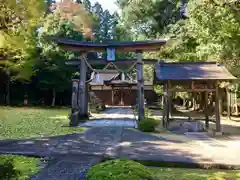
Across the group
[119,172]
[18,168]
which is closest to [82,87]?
[18,168]

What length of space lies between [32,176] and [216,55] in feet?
37.1

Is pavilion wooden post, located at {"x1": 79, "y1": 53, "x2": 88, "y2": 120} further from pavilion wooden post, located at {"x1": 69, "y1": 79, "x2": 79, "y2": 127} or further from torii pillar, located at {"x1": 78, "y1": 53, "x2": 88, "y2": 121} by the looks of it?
pavilion wooden post, located at {"x1": 69, "y1": 79, "x2": 79, "y2": 127}

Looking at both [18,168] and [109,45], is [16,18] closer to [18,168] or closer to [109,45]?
[18,168]

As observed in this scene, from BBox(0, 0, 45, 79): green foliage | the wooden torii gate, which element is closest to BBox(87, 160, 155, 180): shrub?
BBox(0, 0, 45, 79): green foliage

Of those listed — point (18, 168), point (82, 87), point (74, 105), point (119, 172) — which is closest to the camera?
point (119, 172)

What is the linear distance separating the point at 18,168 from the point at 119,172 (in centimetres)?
273

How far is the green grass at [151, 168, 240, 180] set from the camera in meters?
4.72

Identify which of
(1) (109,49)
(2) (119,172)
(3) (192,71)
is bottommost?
(2) (119,172)

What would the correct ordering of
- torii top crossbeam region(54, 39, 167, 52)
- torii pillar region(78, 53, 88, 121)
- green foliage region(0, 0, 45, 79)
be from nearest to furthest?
green foliage region(0, 0, 45, 79)
torii top crossbeam region(54, 39, 167, 52)
torii pillar region(78, 53, 88, 121)

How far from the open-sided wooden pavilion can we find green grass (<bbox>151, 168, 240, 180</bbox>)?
512 centimetres

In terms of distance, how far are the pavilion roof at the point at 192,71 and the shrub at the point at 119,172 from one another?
7.07 m

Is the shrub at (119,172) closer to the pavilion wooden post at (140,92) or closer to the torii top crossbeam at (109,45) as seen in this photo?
the pavilion wooden post at (140,92)

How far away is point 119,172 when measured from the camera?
3.05 metres

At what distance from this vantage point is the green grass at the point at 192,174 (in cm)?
472
